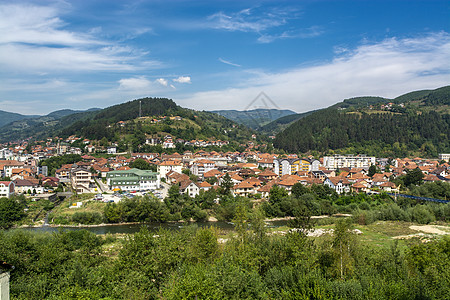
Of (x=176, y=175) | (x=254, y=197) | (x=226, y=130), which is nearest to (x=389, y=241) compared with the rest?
(x=254, y=197)

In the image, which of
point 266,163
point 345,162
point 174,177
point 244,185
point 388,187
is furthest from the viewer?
point 345,162

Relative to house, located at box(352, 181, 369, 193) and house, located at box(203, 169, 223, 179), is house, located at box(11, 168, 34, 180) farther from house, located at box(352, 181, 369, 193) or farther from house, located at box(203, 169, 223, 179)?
house, located at box(352, 181, 369, 193)

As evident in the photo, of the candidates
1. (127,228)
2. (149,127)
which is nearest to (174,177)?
(127,228)

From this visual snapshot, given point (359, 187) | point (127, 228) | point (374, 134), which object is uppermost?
point (374, 134)

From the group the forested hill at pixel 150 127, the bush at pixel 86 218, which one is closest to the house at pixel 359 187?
the bush at pixel 86 218

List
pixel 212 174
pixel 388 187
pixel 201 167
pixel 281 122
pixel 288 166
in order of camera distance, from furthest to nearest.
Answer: pixel 281 122 → pixel 288 166 → pixel 201 167 → pixel 212 174 → pixel 388 187

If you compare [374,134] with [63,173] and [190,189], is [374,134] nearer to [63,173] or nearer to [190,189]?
[190,189]

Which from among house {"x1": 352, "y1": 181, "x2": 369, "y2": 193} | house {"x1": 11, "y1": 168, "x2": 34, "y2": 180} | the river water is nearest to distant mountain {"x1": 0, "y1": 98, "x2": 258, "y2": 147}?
house {"x1": 11, "y1": 168, "x2": 34, "y2": 180}
